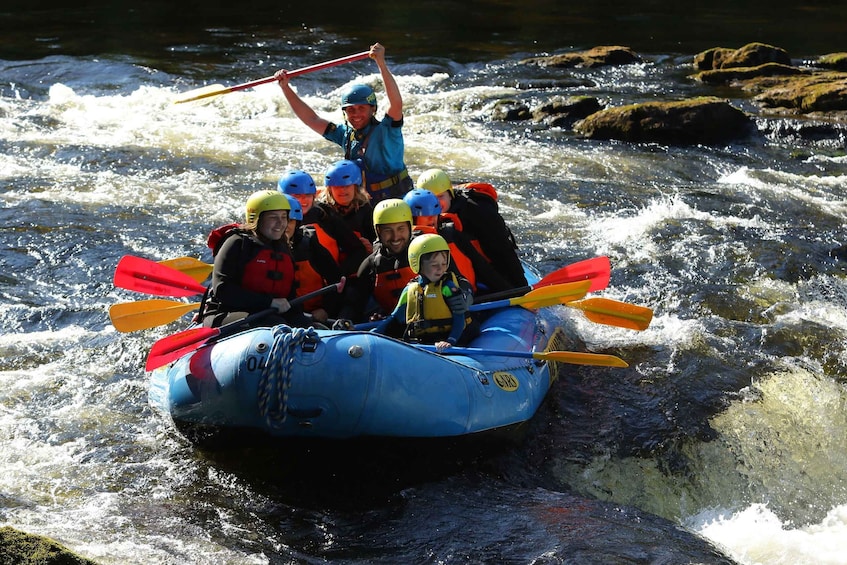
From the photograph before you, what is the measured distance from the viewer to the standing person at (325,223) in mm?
6348

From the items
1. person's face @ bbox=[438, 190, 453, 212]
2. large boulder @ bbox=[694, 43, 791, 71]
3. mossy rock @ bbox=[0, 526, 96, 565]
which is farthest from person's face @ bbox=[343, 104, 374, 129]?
large boulder @ bbox=[694, 43, 791, 71]

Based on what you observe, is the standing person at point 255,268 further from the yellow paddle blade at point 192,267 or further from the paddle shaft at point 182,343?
the yellow paddle blade at point 192,267

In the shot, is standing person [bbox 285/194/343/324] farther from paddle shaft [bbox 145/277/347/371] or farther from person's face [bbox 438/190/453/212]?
person's face [bbox 438/190/453/212]

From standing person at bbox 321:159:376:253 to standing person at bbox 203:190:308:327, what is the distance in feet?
2.59

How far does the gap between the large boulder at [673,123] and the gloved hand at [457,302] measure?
8146 millimetres

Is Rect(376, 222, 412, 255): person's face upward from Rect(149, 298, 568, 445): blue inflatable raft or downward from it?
upward

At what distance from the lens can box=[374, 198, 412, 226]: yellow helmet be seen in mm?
5734

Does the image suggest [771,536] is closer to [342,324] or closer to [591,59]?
[342,324]

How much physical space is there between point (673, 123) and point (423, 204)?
7799mm

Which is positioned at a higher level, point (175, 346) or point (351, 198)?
point (351, 198)

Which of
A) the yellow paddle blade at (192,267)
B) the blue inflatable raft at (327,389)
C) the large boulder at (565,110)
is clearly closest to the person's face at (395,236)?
the blue inflatable raft at (327,389)

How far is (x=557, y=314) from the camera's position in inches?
275

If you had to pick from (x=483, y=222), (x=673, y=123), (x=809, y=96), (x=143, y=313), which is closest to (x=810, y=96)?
(x=809, y=96)

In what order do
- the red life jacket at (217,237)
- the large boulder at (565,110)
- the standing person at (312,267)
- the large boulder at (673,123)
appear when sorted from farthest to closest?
the large boulder at (565,110) < the large boulder at (673,123) < the standing person at (312,267) < the red life jacket at (217,237)
